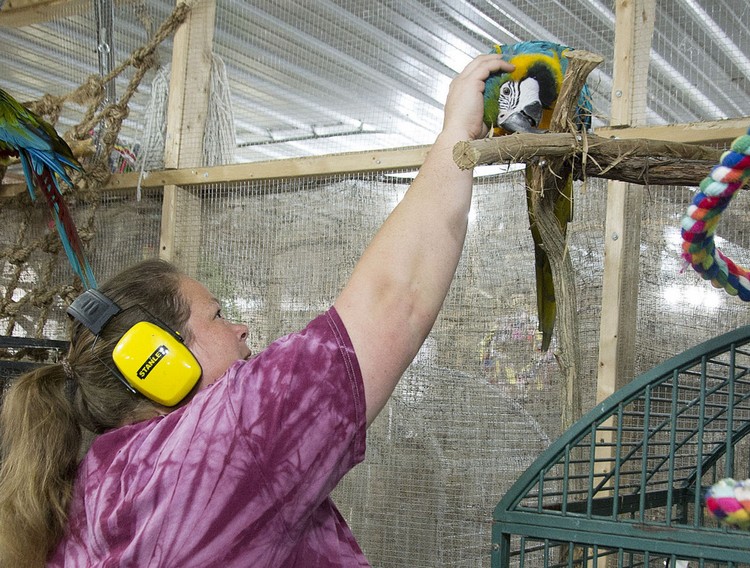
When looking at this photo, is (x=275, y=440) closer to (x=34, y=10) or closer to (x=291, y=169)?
(x=291, y=169)

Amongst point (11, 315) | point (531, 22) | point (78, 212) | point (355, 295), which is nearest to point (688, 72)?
point (531, 22)

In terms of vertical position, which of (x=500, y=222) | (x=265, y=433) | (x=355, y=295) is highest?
(x=500, y=222)

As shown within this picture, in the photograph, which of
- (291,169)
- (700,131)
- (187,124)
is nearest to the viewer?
(700,131)

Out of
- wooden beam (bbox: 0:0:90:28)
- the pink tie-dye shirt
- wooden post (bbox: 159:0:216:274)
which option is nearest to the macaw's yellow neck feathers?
the pink tie-dye shirt

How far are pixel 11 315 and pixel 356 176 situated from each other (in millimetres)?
790

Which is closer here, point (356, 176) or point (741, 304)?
point (741, 304)

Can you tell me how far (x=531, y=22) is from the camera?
1378 mm

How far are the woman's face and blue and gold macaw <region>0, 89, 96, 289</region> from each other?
0.81 m

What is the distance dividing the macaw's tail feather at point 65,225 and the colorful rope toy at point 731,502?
127cm

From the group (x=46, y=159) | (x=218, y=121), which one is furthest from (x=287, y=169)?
(x=46, y=159)

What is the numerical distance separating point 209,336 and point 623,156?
0.41m

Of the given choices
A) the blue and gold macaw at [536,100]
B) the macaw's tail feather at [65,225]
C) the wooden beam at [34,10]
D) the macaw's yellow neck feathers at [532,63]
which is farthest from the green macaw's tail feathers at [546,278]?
the wooden beam at [34,10]

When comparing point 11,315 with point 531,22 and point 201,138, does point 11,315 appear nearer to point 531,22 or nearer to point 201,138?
point 201,138

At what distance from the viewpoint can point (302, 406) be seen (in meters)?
0.52
